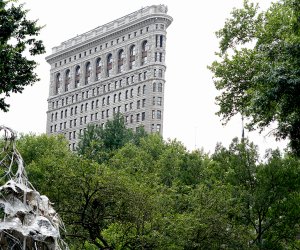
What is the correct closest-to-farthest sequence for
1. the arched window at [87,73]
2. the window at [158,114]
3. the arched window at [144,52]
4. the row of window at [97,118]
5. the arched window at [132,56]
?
the window at [158,114]
the row of window at [97,118]
the arched window at [144,52]
the arched window at [132,56]
the arched window at [87,73]

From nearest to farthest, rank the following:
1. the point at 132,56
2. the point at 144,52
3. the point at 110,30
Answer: the point at 144,52 → the point at 132,56 → the point at 110,30

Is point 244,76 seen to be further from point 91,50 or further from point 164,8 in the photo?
point 91,50

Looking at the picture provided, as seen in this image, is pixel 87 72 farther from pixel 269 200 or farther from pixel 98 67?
pixel 269 200

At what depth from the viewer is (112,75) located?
120m

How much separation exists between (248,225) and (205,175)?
5.77 m

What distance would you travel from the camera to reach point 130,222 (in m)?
23.3

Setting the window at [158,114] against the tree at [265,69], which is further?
the window at [158,114]

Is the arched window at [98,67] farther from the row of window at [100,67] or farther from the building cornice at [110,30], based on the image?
the building cornice at [110,30]

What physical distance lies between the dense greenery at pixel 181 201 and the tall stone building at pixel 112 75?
235 ft

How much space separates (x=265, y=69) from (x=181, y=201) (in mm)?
8348

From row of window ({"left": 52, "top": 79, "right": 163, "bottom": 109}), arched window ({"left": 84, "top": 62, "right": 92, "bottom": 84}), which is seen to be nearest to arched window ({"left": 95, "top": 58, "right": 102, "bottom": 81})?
arched window ({"left": 84, "top": 62, "right": 92, "bottom": 84})

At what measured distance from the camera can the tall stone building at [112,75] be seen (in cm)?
11075

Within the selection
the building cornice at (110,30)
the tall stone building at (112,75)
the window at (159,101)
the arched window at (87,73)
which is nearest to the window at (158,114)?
the tall stone building at (112,75)

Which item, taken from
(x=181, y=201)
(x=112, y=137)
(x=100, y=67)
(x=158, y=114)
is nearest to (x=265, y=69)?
(x=181, y=201)
